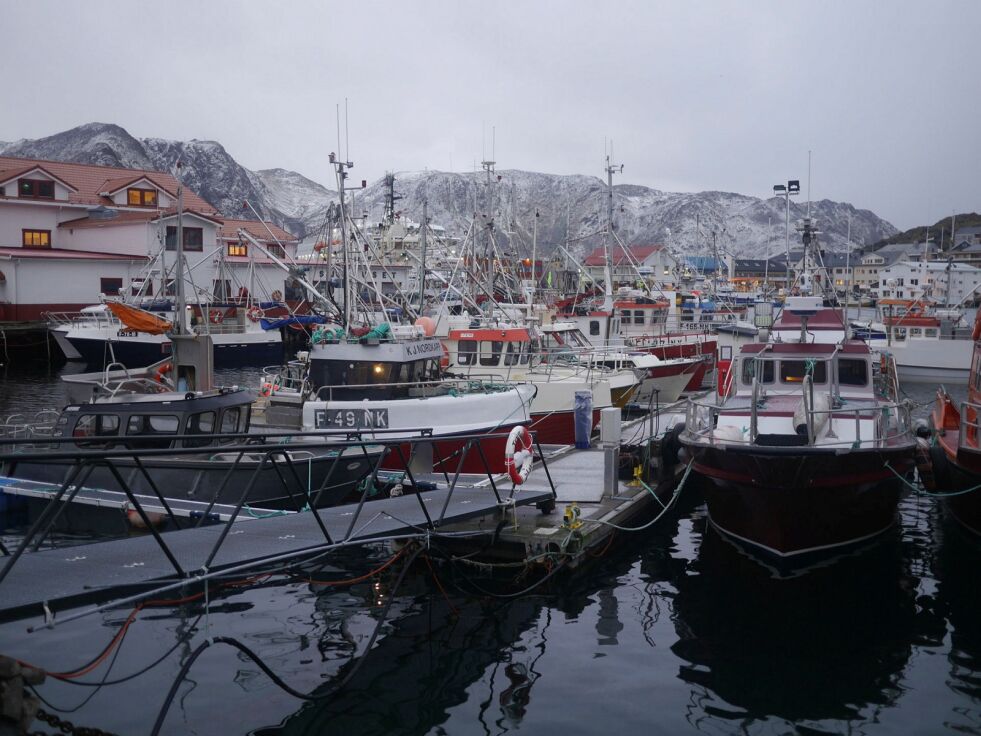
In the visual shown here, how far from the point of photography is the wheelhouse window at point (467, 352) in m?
23.5

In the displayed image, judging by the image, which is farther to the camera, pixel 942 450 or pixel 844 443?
pixel 942 450

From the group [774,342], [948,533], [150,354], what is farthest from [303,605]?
[150,354]

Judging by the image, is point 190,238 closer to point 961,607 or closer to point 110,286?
point 110,286

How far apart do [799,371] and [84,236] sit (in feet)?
152

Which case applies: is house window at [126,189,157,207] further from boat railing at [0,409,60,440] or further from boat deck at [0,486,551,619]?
boat deck at [0,486,551,619]

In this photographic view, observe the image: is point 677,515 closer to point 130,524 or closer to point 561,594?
point 561,594

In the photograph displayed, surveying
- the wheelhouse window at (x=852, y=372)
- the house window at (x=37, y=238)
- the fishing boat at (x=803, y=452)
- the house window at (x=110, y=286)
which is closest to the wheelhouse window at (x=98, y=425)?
the fishing boat at (x=803, y=452)

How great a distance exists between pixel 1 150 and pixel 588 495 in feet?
715

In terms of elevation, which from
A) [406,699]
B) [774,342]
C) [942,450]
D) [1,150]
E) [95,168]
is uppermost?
[1,150]

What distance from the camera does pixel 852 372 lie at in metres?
15.4

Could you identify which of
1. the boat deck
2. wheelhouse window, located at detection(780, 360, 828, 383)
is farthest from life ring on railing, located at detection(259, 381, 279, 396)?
wheelhouse window, located at detection(780, 360, 828, 383)

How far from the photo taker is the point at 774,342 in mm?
16016

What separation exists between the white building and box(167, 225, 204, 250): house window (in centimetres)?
6354

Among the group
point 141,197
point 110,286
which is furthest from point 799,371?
point 141,197
